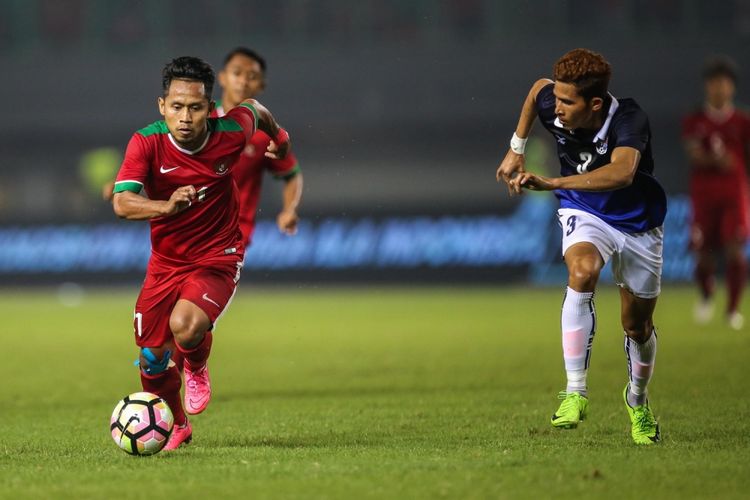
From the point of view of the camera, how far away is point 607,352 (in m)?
11.1

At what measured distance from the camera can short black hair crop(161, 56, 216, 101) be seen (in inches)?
233

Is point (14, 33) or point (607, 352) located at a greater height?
point (14, 33)

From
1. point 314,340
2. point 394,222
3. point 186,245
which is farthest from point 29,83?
point 186,245

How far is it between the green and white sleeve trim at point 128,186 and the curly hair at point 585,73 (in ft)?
6.81

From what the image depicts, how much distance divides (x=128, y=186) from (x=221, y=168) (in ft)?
1.97

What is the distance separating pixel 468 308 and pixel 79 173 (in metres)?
9.41

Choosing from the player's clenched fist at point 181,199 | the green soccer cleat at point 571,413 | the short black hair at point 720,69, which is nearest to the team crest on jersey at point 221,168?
the player's clenched fist at point 181,199

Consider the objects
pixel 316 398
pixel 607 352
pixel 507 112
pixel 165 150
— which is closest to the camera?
pixel 165 150

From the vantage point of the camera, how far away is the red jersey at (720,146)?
1309 cm

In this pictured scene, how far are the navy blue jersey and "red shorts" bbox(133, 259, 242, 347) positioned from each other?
185cm

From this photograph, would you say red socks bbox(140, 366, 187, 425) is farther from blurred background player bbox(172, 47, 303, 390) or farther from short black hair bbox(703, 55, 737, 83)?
short black hair bbox(703, 55, 737, 83)

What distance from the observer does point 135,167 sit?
5.80 m

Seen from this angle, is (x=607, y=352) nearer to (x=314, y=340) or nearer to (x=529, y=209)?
(x=314, y=340)

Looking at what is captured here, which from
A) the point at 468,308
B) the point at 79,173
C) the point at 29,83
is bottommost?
the point at 468,308
